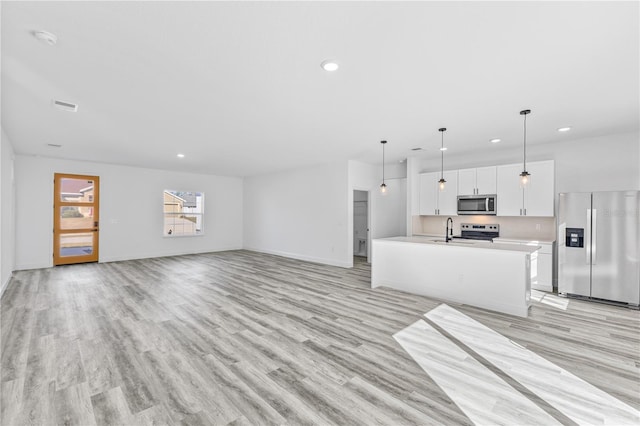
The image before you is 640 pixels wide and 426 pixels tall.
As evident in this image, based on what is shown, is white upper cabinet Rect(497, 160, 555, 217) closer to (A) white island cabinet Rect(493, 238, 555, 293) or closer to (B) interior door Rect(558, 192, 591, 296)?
(B) interior door Rect(558, 192, 591, 296)

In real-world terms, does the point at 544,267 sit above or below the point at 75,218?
below

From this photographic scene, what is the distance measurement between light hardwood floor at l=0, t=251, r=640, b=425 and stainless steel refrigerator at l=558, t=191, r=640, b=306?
396 millimetres

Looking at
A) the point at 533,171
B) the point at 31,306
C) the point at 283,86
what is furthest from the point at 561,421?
the point at 31,306

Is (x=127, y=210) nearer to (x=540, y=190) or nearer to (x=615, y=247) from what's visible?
(x=540, y=190)

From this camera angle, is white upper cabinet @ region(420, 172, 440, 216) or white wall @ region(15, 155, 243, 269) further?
white wall @ region(15, 155, 243, 269)

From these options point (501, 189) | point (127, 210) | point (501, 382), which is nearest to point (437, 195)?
point (501, 189)

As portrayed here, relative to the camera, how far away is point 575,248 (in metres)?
4.69

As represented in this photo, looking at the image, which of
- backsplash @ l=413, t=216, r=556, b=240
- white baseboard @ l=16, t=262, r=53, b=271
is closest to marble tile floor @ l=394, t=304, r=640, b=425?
backsplash @ l=413, t=216, r=556, b=240

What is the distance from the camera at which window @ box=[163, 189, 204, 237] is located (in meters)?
8.92

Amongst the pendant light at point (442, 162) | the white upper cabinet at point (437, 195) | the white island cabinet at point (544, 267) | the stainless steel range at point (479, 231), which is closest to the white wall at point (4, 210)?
the pendant light at point (442, 162)

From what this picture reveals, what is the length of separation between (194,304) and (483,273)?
427 centimetres

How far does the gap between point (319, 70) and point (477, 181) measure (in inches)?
184

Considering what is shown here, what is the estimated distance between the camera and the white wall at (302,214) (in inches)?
286

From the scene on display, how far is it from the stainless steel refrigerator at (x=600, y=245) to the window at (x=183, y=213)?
9.37m
